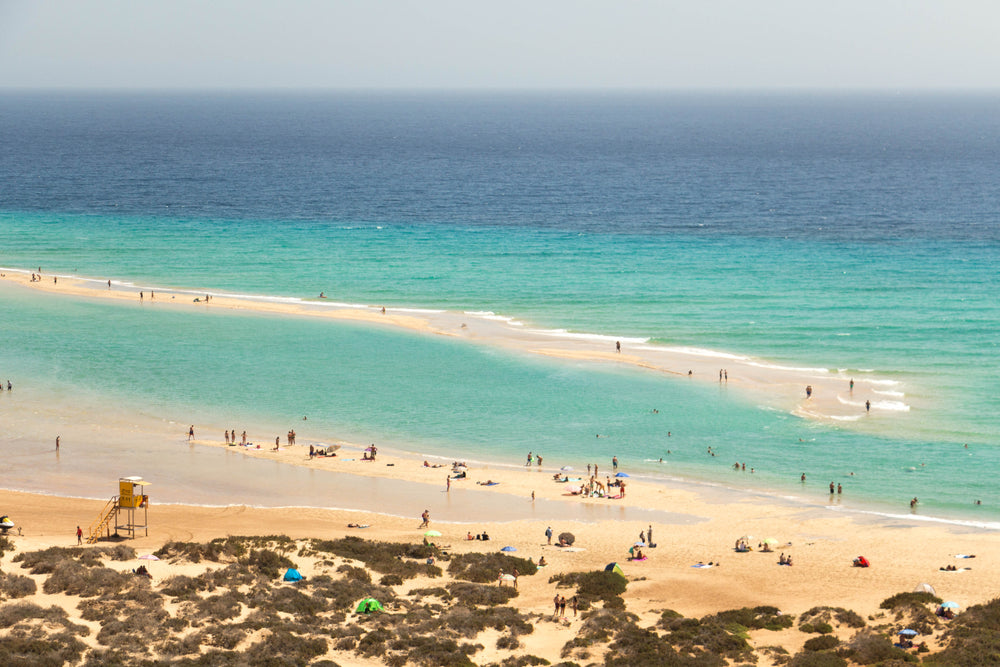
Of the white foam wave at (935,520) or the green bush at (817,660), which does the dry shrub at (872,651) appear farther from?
the white foam wave at (935,520)

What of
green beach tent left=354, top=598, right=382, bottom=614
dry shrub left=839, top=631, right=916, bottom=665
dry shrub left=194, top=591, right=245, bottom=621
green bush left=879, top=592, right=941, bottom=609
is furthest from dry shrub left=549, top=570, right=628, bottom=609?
dry shrub left=194, top=591, right=245, bottom=621

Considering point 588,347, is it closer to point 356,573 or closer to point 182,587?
point 356,573

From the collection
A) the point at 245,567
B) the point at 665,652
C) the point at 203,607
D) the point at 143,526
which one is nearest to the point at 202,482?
the point at 143,526

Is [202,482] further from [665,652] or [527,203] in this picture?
[527,203]

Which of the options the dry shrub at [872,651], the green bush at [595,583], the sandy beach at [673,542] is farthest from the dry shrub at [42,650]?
the dry shrub at [872,651]

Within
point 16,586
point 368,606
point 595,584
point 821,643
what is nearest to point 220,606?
point 368,606

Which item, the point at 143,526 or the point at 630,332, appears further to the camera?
the point at 630,332
